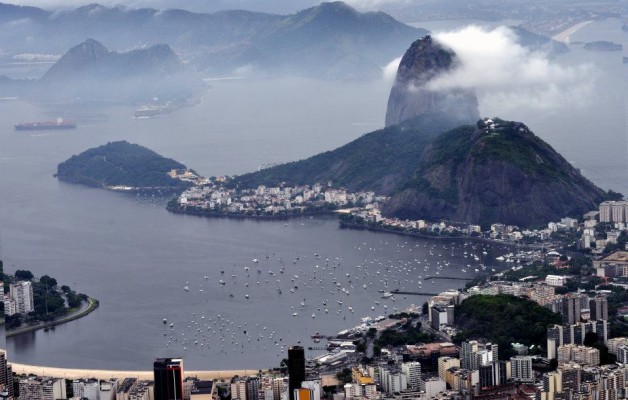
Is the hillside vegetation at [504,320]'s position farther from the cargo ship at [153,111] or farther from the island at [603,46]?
the cargo ship at [153,111]

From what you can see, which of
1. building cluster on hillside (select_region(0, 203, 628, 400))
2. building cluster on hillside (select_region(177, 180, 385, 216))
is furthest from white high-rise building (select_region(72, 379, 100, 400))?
building cluster on hillside (select_region(177, 180, 385, 216))

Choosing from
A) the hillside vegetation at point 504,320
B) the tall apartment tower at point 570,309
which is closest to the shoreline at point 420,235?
the hillside vegetation at point 504,320

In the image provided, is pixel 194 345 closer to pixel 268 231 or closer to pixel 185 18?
pixel 268 231

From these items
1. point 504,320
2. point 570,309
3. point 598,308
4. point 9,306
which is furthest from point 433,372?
point 9,306

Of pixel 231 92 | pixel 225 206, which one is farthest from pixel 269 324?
pixel 231 92

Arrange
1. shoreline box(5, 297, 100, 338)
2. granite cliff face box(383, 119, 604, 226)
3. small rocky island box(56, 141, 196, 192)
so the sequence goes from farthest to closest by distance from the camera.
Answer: small rocky island box(56, 141, 196, 192)
granite cliff face box(383, 119, 604, 226)
shoreline box(5, 297, 100, 338)

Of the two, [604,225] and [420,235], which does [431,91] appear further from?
[604,225]

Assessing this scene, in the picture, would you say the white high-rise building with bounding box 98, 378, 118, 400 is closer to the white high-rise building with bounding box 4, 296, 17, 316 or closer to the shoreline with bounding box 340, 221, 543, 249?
the white high-rise building with bounding box 4, 296, 17, 316
